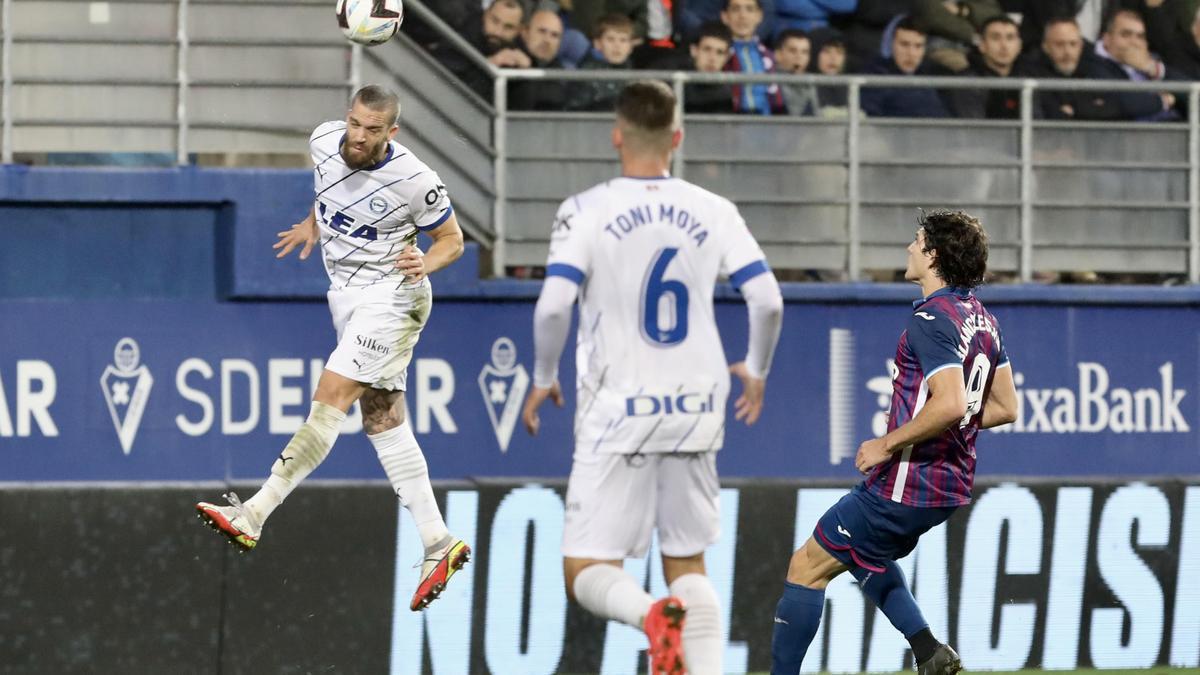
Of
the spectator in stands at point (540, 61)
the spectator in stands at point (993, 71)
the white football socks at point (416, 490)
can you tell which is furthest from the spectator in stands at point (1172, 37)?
the white football socks at point (416, 490)

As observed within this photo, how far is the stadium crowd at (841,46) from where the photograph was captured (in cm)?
1174

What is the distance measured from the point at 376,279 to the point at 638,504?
1871mm

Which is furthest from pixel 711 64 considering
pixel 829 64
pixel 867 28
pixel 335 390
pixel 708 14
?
pixel 335 390

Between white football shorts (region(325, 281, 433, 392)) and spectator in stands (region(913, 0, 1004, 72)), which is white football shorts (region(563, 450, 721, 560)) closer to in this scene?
white football shorts (region(325, 281, 433, 392))

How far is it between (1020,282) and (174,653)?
6378 mm

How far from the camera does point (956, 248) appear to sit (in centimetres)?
683

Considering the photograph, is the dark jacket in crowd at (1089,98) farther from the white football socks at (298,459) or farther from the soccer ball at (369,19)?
the white football socks at (298,459)

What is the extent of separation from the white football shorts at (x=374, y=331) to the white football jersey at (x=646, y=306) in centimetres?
156

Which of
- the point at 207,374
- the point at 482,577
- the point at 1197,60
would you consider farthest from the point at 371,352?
the point at 1197,60

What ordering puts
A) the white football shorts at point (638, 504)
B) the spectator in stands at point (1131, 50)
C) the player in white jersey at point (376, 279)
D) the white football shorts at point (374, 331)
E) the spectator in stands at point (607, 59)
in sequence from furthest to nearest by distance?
the spectator in stands at point (1131, 50) → the spectator in stands at point (607, 59) → the white football shorts at point (374, 331) → the player in white jersey at point (376, 279) → the white football shorts at point (638, 504)

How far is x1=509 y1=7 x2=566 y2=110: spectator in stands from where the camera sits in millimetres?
11711

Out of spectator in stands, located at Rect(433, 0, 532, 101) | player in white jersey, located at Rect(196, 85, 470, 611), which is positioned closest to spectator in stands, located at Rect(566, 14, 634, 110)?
spectator in stands, located at Rect(433, 0, 532, 101)

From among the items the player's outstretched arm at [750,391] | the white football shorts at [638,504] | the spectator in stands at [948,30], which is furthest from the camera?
the spectator in stands at [948,30]

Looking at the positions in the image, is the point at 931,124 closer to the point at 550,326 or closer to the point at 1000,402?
the point at 1000,402
